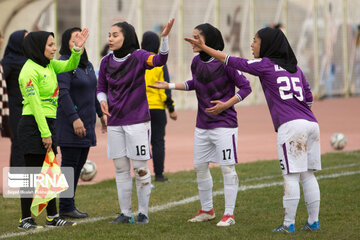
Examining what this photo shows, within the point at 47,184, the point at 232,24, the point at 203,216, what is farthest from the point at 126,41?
the point at 232,24

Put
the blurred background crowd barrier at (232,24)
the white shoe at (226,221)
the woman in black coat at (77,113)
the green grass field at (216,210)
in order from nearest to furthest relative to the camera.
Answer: the green grass field at (216,210) < the white shoe at (226,221) < the woman in black coat at (77,113) < the blurred background crowd barrier at (232,24)

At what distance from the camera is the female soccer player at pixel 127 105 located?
288 inches

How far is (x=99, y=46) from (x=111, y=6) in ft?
5.61

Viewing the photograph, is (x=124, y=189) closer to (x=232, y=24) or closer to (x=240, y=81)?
(x=240, y=81)

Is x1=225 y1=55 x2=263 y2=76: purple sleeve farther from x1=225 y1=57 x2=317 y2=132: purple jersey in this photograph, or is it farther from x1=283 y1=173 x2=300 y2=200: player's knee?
x1=283 y1=173 x2=300 y2=200: player's knee

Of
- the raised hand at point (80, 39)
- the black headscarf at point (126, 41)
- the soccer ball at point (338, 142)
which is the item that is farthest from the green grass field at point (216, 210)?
the soccer ball at point (338, 142)

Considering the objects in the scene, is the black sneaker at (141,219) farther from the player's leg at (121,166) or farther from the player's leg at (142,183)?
the player's leg at (121,166)

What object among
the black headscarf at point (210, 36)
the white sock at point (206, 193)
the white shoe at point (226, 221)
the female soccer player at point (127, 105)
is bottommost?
the white shoe at point (226, 221)

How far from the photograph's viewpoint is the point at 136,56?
7.32 m

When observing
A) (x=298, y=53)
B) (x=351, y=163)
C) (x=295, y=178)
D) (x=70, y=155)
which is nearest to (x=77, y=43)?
(x=70, y=155)

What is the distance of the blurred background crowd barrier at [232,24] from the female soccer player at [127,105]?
53.6ft

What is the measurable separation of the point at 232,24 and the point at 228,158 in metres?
23.8

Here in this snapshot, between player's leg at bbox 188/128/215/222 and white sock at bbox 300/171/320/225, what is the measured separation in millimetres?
1117

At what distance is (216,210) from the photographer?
832cm
